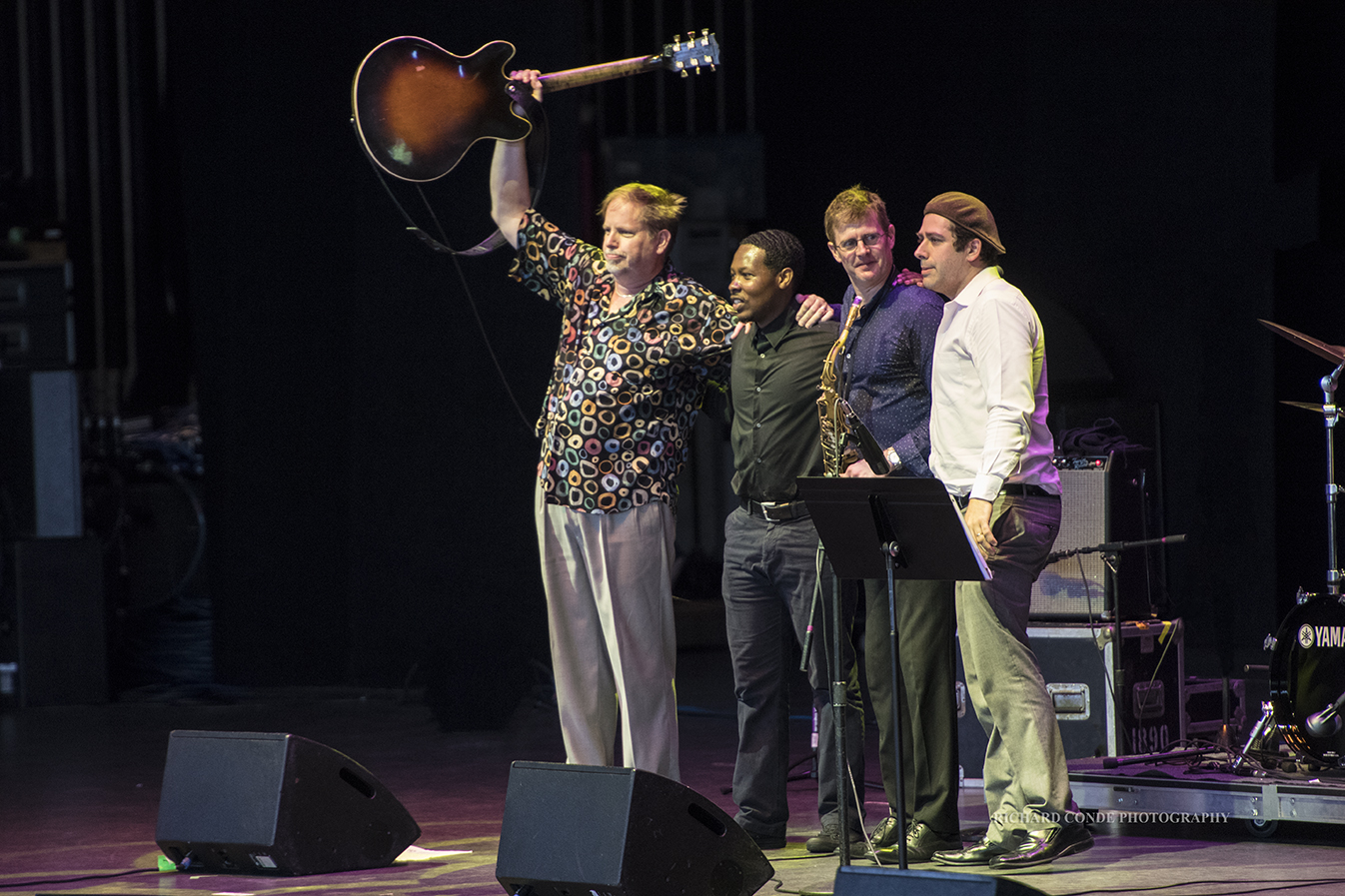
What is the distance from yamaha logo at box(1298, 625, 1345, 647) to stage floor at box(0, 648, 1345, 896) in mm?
508

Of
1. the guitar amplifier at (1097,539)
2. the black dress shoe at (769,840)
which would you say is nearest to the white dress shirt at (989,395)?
the black dress shoe at (769,840)

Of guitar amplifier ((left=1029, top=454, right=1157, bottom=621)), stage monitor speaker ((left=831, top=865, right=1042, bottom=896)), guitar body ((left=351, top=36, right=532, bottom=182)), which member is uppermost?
guitar body ((left=351, top=36, right=532, bottom=182))

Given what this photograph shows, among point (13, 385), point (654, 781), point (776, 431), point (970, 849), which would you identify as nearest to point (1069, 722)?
point (970, 849)

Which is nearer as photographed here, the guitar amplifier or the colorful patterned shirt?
the colorful patterned shirt

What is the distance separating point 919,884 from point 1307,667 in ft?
7.80

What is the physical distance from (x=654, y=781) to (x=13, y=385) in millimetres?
5121

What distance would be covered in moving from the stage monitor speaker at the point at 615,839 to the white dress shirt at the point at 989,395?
3.26 ft

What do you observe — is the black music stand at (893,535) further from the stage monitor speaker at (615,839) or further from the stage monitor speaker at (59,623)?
the stage monitor speaker at (59,623)

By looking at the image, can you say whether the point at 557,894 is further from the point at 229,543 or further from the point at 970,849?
the point at 229,543

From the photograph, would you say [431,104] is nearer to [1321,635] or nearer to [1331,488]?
[1331,488]

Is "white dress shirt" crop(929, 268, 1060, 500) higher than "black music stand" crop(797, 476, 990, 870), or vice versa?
"white dress shirt" crop(929, 268, 1060, 500)

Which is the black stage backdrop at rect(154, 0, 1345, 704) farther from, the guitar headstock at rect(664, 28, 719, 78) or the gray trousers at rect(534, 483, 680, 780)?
the guitar headstock at rect(664, 28, 719, 78)

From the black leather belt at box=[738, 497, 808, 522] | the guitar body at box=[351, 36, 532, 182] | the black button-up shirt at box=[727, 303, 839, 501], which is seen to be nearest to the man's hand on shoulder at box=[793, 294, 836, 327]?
the black button-up shirt at box=[727, 303, 839, 501]

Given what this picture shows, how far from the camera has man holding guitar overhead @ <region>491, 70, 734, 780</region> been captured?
4.39m
